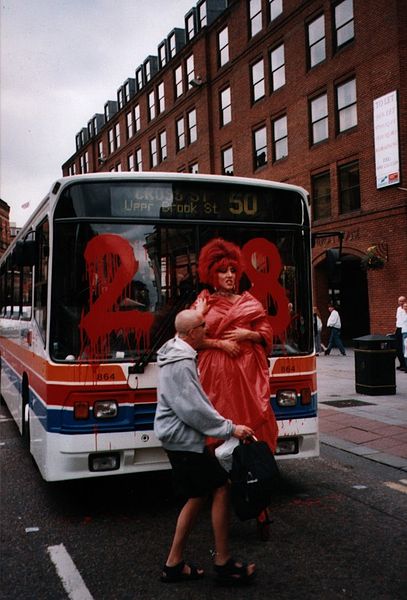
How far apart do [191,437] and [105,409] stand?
1.32m

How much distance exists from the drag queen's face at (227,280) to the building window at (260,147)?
78.5 ft

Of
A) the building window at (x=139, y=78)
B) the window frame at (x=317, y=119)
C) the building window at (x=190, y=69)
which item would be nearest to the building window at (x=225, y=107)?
the building window at (x=190, y=69)

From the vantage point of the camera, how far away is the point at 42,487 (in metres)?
5.82

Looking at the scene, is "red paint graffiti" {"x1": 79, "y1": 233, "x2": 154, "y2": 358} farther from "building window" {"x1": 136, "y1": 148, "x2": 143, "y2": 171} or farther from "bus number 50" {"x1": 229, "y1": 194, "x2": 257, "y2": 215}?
"building window" {"x1": 136, "y1": 148, "x2": 143, "y2": 171}

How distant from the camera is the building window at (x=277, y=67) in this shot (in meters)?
26.1

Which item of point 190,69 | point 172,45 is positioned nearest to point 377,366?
point 190,69

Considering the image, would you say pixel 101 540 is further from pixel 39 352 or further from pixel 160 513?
pixel 39 352

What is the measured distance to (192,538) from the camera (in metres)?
4.43

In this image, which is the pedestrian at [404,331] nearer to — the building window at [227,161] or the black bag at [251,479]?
the black bag at [251,479]

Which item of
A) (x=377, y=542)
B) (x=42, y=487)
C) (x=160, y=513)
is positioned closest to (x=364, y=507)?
(x=377, y=542)

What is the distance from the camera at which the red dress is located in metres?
4.06

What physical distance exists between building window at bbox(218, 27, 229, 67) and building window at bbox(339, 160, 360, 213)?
1138 cm

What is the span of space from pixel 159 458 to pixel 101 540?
75 cm

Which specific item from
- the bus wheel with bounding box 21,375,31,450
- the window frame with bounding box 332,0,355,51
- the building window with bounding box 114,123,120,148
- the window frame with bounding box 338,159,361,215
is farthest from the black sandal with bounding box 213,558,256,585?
the building window with bounding box 114,123,120,148
